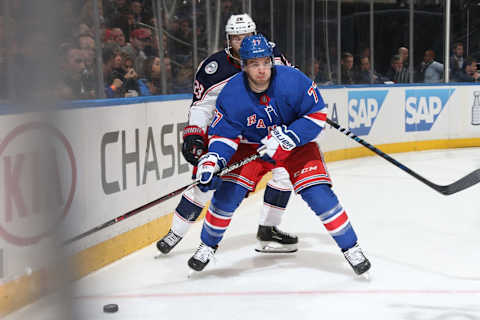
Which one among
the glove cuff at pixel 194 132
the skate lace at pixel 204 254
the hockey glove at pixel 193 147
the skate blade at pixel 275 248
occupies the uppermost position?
the glove cuff at pixel 194 132

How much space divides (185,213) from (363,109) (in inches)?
173

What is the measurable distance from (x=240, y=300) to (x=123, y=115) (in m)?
1.19

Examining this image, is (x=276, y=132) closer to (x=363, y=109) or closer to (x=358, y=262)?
(x=358, y=262)

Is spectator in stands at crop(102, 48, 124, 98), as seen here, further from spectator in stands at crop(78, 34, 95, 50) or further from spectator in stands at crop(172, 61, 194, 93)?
spectator in stands at crop(172, 61, 194, 93)

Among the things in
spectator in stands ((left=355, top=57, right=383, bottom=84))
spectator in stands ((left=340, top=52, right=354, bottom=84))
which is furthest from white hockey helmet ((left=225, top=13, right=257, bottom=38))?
spectator in stands ((left=355, top=57, right=383, bottom=84))

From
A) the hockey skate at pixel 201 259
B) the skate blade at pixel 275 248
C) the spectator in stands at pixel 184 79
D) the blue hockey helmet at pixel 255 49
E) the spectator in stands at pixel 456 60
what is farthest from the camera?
the spectator in stands at pixel 456 60

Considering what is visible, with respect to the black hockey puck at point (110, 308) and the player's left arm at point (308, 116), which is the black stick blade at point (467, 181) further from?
the black hockey puck at point (110, 308)

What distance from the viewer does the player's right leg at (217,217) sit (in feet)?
8.56

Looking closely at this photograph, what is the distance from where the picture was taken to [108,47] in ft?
10.1

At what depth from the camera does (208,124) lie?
9.42 ft

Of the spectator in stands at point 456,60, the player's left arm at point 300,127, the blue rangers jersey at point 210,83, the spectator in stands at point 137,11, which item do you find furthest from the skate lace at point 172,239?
the spectator in stands at point 456,60

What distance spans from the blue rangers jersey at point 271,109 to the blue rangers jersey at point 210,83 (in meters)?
0.29

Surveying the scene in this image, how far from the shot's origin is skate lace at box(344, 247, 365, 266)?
2525 millimetres

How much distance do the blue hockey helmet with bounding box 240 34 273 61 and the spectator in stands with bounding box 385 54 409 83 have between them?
557 cm
